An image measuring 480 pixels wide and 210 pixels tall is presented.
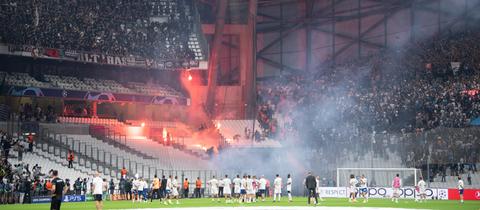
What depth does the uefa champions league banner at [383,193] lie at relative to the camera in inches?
1918

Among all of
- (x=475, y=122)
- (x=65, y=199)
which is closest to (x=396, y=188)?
(x=475, y=122)

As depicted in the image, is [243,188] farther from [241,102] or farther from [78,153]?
[241,102]

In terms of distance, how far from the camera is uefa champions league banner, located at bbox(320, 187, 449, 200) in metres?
48.7

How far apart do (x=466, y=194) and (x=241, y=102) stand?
26962mm

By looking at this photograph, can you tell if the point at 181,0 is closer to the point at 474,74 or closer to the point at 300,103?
the point at 300,103

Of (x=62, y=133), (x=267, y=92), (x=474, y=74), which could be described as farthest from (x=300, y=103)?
(x=62, y=133)

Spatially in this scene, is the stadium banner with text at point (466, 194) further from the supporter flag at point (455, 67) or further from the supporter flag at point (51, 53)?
the supporter flag at point (51, 53)

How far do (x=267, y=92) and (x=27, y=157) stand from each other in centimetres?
2668

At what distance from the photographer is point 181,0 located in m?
69.7

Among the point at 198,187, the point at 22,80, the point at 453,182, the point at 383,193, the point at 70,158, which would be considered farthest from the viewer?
the point at 22,80

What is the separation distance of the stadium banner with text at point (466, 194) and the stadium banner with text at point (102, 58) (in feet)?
88.0

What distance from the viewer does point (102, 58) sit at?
62.6 meters

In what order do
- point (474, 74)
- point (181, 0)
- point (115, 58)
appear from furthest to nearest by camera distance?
point (181, 0), point (115, 58), point (474, 74)

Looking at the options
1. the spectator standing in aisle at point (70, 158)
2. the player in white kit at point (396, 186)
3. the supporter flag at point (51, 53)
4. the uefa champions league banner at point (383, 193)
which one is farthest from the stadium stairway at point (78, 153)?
the player in white kit at point (396, 186)
